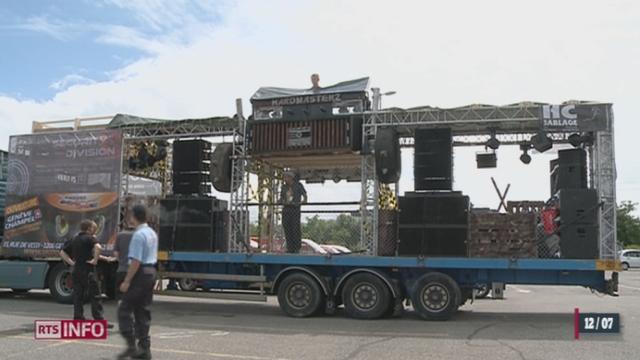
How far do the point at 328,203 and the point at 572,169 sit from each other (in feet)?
15.5

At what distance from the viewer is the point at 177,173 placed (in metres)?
14.0

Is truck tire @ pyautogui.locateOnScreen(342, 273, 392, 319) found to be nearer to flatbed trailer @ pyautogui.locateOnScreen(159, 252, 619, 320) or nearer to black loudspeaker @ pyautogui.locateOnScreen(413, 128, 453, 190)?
flatbed trailer @ pyautogui.locateOnScreen(159, 252, 619, 320)

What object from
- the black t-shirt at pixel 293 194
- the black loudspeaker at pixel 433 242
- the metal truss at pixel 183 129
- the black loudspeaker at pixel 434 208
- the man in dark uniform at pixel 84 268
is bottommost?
the man in dark uniform at pixel 84 268

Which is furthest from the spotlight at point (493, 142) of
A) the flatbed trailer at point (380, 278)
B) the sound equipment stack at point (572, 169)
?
the flatbed trailer at point (380, 278)

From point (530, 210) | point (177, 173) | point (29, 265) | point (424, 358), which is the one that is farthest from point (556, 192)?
point (29, 265)

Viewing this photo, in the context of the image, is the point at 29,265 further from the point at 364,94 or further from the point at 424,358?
the point at 424,358

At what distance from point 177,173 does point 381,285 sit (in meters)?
5.09

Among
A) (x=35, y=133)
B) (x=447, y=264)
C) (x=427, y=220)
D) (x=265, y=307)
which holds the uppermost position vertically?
(x=35, y=133)

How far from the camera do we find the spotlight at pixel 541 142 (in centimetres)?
1235

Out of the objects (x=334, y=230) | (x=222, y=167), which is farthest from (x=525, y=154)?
(x=222, y=167)

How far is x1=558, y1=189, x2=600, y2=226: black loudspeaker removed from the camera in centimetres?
1134

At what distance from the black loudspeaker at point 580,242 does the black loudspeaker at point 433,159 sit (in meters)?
2.23

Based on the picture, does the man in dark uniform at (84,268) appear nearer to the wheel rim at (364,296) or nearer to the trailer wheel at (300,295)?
the trailer wheel at (300,295)

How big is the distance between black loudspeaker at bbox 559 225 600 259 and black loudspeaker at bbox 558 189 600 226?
0.10 metres
